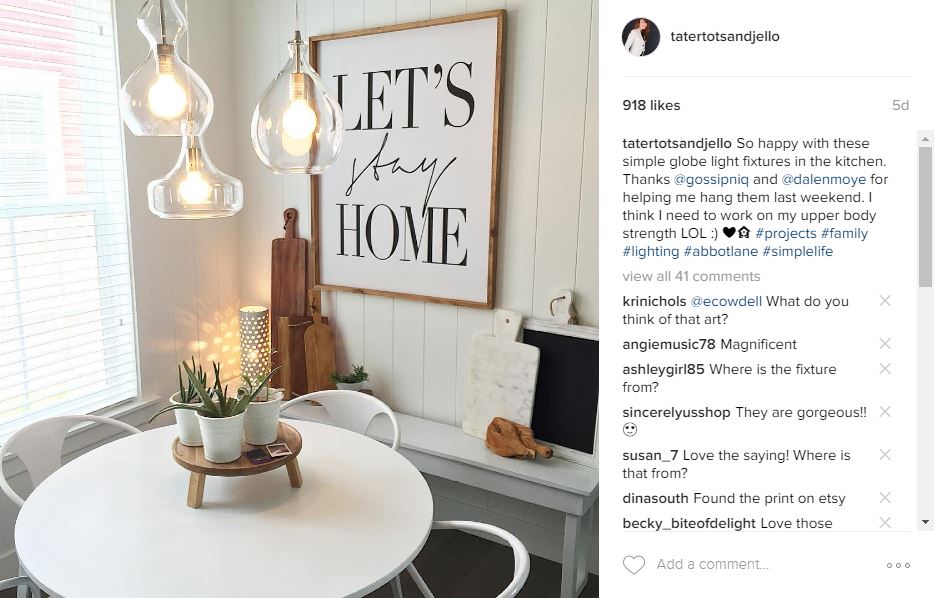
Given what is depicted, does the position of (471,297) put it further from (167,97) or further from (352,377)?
(167,97)

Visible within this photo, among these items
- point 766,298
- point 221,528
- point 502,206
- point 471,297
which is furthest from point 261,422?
point 766,298

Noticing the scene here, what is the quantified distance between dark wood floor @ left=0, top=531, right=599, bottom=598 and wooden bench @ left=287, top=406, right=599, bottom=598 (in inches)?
4.9

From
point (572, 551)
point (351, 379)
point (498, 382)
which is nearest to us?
point (572, 551)

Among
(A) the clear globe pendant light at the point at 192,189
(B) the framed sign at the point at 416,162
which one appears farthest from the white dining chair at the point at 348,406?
(A) the clear globe pendant light at the point at 192,189

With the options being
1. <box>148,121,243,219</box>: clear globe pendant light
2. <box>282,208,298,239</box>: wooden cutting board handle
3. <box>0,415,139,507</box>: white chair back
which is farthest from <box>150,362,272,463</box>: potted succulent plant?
<box>282,208,298,239</box>: wooden cutting board handle

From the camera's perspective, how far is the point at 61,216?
222 centimetres

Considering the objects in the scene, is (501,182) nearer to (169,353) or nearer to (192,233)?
(192,233)

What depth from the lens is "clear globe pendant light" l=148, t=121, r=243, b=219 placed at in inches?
53.9

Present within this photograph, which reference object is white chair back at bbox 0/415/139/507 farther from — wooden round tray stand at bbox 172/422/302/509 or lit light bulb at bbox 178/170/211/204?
lit light bulb at bbox 178/170/211/204

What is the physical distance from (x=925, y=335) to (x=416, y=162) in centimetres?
202

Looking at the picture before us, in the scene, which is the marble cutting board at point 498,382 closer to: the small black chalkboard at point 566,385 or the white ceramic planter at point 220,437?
the small black chalkboard at point 566,385

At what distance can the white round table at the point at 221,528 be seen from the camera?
1188 millimetres

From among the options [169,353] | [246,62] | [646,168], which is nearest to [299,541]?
[646,168]

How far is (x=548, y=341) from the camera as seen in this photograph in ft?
7.35
